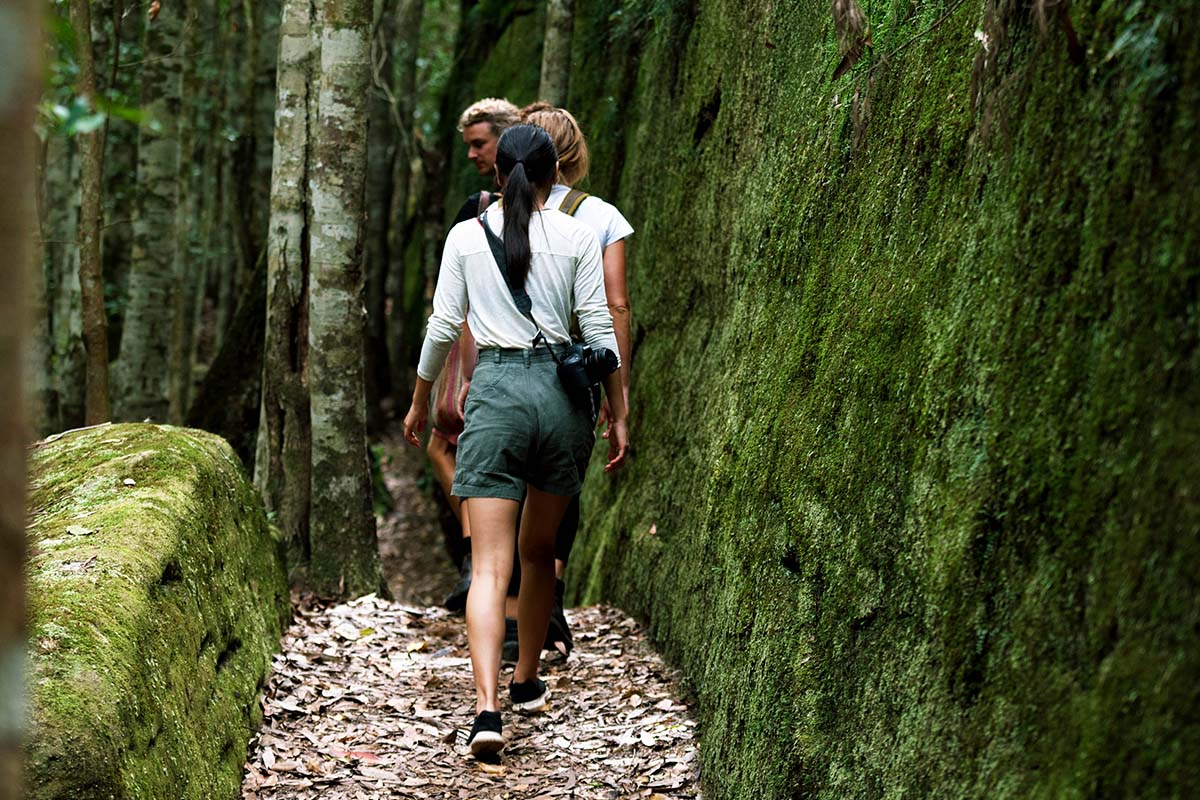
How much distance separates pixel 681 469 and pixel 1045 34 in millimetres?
4039

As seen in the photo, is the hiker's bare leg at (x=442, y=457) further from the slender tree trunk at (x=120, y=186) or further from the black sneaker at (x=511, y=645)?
the slender tree trunk at (x=120, y=186)

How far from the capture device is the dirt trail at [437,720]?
4797mm

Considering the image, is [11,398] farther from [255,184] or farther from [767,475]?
[255,184]

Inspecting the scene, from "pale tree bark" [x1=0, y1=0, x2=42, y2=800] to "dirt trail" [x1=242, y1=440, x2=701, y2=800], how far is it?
3571mm

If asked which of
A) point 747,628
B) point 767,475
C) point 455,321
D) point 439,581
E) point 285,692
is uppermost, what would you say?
point 455,321

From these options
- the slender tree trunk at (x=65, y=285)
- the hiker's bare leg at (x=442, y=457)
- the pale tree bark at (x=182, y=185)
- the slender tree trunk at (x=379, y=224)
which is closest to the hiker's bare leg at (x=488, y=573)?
the hiker's bare leg at (x=442, y=457)

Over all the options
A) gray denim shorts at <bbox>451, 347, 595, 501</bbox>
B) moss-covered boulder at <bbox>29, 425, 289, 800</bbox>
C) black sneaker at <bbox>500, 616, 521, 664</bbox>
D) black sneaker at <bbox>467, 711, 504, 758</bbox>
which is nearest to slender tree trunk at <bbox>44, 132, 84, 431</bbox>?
moss-covered boulder at <bbox>29, 425, 289, 800</bbox>

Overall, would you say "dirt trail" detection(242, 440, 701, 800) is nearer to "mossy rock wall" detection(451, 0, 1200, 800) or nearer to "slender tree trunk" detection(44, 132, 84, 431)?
"mossy rock wall" detection(451, 0, 1200, 800)

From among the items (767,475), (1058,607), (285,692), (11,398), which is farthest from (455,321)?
(11,398)

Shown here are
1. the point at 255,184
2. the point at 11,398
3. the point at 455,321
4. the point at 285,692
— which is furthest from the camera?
the point at 255,184

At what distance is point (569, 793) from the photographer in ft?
15.6

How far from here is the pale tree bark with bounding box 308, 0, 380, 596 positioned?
23.6 feet

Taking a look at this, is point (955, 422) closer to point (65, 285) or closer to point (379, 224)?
point (65, 285)

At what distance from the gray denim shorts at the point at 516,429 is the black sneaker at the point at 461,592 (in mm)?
1970
